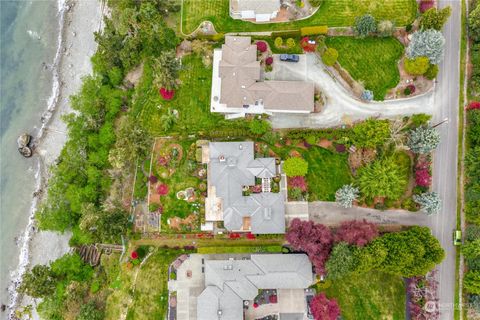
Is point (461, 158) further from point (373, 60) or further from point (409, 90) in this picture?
point (373, 60)

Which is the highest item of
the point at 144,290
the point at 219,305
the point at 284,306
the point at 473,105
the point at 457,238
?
the point at 473,105

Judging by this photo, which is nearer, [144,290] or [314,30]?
[144,290]

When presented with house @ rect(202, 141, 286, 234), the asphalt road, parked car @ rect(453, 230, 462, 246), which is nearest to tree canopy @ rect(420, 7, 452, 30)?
the asphalt road

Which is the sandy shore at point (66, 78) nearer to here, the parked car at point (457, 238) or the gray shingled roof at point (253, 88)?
the gray shingled roof at point (253, 88)

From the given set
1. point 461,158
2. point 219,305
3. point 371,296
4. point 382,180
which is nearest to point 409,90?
point 461,158

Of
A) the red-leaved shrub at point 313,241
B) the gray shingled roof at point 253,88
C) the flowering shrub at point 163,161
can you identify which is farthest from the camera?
the flowering shrub at point 163,161

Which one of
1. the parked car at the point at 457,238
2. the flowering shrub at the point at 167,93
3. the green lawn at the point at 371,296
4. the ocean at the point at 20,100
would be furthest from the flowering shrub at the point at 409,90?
the ocean at the point at 20,100
